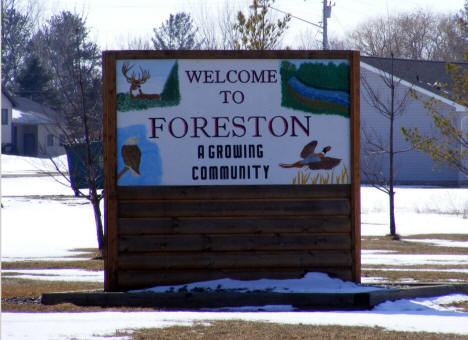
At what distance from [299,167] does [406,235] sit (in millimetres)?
12181

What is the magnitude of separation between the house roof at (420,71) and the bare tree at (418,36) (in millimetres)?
25369

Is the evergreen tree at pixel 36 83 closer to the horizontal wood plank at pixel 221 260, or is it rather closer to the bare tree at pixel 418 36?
the bare tree at pixel 418 36

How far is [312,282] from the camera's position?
31.8 ft

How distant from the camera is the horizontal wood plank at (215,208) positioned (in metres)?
9.76

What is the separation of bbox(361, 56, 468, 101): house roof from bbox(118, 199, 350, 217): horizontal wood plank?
26457 millimetres

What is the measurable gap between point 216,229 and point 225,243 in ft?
0.71

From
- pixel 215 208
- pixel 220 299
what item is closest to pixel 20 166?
pixel 215 208

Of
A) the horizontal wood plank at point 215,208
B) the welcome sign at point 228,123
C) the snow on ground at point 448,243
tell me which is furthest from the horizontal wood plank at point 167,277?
the snow on ground at point 448,243

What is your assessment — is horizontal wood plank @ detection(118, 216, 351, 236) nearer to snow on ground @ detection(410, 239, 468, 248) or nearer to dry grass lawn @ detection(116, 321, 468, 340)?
dry grass lawn @ detection(116, 321, 468, 340)

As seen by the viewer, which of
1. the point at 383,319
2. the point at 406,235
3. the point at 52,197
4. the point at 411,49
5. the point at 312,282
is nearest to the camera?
the point at 383,319

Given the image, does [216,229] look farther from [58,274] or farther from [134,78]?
[58,274]

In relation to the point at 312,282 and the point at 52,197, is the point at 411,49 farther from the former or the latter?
the point at 312,282

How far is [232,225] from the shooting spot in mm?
9805

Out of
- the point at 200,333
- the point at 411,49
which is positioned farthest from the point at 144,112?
the point at 411,49
